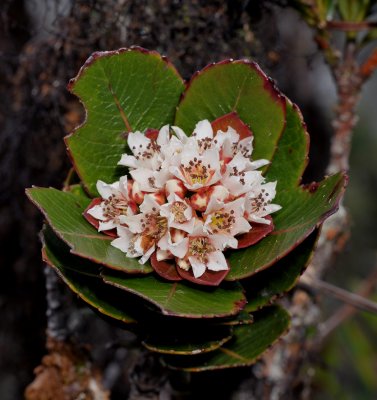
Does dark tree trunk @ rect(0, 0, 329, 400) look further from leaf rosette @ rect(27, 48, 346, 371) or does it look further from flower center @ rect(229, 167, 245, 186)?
flower center @ rect(229, 167, 245, 186)

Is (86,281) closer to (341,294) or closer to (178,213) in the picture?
(178,213)

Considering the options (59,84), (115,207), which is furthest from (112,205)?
(59,84)

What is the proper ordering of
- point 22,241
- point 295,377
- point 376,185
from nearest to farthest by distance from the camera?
1. point 295,377
2. point 22,241
3. point 376,185

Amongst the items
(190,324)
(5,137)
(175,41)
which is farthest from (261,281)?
(5,137)

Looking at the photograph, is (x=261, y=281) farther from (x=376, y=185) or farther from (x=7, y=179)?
(x=376, y=185)

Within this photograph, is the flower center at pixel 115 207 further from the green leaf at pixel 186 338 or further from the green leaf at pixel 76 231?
the green leaf at pixel 186 338
